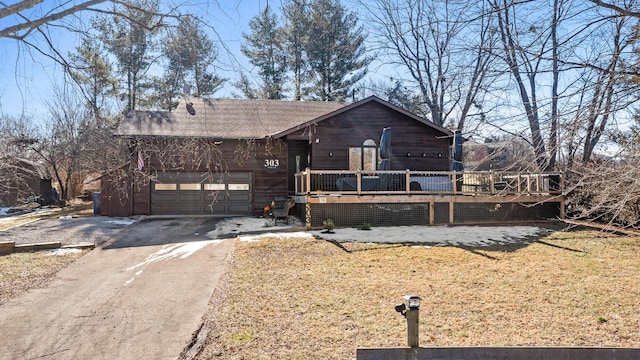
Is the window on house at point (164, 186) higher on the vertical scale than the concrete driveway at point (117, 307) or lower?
higher

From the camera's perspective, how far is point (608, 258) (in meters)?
7.42

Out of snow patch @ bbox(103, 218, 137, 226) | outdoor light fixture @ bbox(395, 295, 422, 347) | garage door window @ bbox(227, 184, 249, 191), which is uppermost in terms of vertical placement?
garage door window @ bbox(227, 184, 249, 191)

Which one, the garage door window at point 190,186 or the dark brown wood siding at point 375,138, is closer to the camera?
the dark brown wood siding at point 375,138

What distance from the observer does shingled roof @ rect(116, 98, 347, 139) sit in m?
13.3

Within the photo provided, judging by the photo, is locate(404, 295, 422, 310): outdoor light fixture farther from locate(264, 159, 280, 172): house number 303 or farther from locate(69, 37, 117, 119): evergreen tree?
locate(264, 159, 280, 172): house number 303

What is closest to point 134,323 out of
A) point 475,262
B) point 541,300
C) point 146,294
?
point 146,294

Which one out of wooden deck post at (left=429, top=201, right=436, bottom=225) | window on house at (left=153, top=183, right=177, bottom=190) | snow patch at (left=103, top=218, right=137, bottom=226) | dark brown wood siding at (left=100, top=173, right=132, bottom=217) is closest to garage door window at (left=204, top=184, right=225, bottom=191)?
window on house at (left=153, top=183, right=177, bottom=190)

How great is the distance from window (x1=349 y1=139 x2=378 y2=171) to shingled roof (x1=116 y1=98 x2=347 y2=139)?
2.85m

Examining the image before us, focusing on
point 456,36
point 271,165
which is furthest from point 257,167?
point 456,36

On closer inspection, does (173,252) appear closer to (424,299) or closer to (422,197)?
(424,299)

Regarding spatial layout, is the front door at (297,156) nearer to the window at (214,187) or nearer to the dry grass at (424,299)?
the window at (214,187)

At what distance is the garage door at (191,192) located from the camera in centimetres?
1355

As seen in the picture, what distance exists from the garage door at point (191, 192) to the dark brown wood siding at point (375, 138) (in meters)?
3.29

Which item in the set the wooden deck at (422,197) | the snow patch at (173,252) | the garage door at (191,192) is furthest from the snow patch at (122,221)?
the wooden deck at (422,197)
